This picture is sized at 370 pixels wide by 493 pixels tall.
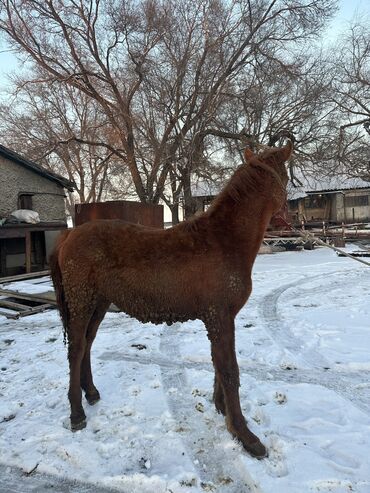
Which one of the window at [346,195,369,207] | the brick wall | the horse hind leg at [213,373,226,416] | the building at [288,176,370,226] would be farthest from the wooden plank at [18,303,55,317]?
the window at [346,195,369,207]

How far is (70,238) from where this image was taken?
3090 mm

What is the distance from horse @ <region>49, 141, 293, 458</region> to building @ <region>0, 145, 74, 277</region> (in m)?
10.2

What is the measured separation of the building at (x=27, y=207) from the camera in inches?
492

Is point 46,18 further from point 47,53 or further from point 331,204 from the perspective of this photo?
point 331,204

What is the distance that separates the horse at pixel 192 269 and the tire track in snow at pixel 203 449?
0.18 metres

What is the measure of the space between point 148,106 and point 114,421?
19116 mm

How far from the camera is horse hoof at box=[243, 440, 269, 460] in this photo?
2.44 m

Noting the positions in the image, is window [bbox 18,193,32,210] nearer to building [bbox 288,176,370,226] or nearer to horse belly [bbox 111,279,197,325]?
horse belly [bbox 111,279,197,325]


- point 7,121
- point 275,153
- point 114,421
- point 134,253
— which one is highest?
point 7,121

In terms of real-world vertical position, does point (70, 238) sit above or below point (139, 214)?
below

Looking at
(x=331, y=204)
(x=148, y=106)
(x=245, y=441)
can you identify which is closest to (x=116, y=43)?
(x=148, y=106)

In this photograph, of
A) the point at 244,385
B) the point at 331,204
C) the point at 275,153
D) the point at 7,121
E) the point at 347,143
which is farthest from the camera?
the point at 331,204

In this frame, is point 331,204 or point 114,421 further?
point 331,204

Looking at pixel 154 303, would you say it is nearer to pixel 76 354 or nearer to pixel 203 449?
pixel 76 354
